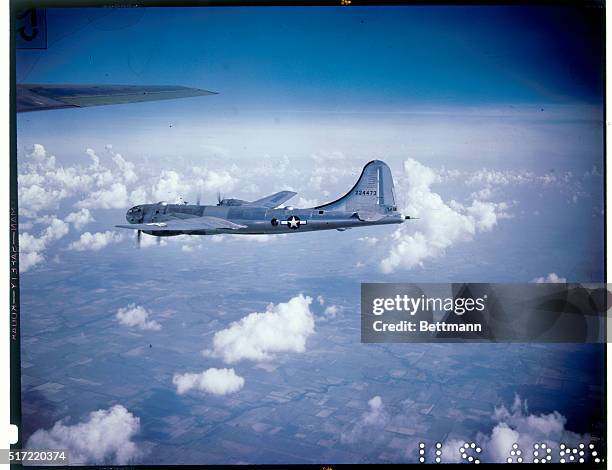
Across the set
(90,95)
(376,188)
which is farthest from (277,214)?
(90,95)

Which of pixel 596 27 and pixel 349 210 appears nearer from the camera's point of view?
pixel 596 27

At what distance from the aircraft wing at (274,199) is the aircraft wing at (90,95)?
2.81 ft

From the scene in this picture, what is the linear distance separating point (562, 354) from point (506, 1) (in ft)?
8.36

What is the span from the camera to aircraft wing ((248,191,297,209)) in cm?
325

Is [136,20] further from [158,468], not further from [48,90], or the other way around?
[158,468]

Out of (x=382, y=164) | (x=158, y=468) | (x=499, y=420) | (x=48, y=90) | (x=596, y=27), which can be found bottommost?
(x=158, y=468)

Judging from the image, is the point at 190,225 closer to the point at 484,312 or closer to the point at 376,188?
the point at 376,188

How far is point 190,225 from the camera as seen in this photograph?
10.6 feet

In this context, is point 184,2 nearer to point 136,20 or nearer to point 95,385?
point 136,20

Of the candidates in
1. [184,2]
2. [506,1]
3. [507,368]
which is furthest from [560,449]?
[184,2]

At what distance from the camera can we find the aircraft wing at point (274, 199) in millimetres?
3254

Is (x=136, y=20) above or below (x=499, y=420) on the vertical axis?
above

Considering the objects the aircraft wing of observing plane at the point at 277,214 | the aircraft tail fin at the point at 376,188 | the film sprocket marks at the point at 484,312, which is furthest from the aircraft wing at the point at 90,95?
the film sprocket marks at the point at 484,312

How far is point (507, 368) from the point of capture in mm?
3152
